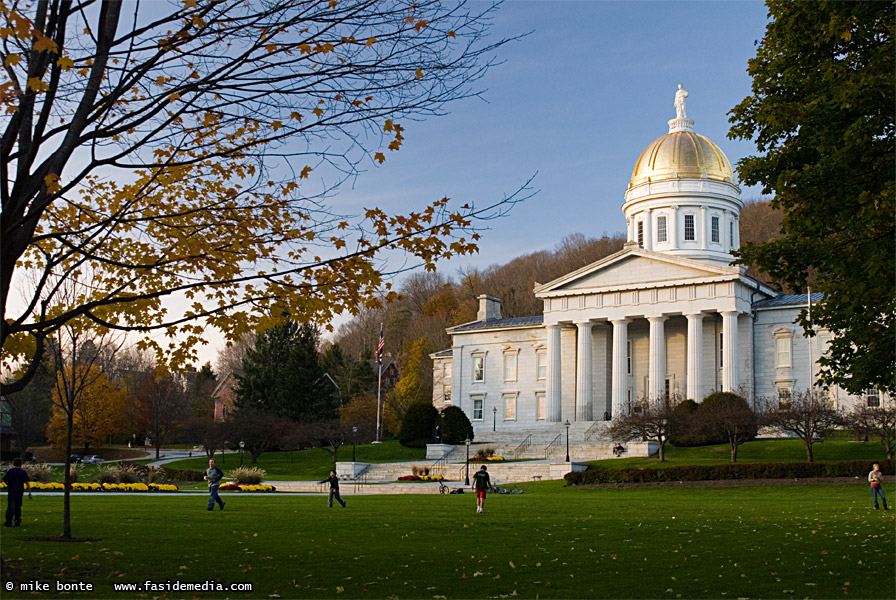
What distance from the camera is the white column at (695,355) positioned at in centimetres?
6450

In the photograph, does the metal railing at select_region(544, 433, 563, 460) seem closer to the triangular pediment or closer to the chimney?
the triangular pediment

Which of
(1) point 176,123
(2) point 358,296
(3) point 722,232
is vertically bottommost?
(2) point 358,296

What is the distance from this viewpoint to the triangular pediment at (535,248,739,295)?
64.9 meters

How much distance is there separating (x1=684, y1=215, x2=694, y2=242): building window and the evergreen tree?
32800mm

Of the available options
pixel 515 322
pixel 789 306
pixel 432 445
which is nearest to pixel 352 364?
pixel 515 322

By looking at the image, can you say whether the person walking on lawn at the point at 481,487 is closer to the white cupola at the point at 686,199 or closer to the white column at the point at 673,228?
the white cupola at the point at 686,199

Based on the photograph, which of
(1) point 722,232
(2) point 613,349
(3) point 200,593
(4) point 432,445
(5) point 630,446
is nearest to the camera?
(3) point 200,593

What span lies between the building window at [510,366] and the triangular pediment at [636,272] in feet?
23.9

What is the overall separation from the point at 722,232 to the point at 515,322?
17.9 meters

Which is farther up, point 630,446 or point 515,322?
point 515,322

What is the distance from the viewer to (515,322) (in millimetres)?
76875

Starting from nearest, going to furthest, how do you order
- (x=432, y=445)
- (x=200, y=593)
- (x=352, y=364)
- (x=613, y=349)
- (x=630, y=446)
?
(x=200, y=593) → (x=630, y=446) → (x=432, y=445) → (x=613, y=349) → (x=352, y=364)

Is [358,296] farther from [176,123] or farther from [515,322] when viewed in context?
[515,322]

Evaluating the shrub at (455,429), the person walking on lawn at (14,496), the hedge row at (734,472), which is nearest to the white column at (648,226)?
the shrub at (455,429)
